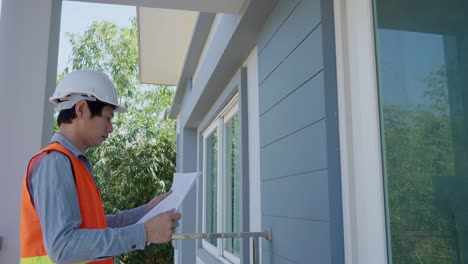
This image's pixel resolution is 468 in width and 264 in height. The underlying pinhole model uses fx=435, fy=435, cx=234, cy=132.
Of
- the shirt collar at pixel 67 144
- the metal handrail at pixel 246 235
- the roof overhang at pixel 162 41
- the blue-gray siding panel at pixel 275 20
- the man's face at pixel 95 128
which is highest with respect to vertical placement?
the roof overhang at pixel 162 41

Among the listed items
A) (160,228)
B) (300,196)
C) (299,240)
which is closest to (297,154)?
(300,196)

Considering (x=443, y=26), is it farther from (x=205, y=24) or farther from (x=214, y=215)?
(x=214, y=215)

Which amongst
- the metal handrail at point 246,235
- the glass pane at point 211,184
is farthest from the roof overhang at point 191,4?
the glass pane at point 211,184

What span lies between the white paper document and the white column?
0.72 meters

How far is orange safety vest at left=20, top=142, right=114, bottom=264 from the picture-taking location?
4.12 feet

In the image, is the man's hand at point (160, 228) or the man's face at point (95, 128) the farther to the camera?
the man's face at point (95, 128)

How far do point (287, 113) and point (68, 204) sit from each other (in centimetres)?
122

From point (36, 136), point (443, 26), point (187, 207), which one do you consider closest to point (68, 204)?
point (36, 136)

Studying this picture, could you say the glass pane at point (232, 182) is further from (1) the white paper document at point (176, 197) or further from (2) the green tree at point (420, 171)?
(2) the green tree at point (420, 171)

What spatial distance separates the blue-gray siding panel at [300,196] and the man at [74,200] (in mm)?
610

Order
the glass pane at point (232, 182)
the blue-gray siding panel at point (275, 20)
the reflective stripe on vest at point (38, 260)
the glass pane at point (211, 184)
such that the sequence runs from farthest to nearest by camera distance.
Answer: the glass pane at point (211, 184) → the glass pane at point (232, 182) → the blue-gray siding panel at point (275, 20) → the reflective stripe on vest at point (38, 260)

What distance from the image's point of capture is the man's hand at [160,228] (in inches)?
51.6

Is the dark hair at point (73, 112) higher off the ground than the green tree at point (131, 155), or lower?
lower

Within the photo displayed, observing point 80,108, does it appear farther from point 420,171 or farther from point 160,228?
point 420,171
